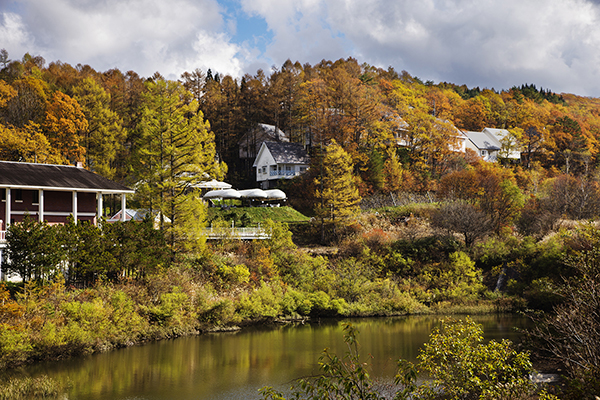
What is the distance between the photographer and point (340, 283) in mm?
32531

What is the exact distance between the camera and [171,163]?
101 ft

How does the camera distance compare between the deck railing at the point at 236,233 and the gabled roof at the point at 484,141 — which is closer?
the deck railing at the point at 236,233

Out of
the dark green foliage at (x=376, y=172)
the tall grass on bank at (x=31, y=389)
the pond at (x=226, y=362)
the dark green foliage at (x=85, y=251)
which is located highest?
the dark green foliage at (x=376, y=172)

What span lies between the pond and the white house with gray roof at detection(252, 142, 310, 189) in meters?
31.1

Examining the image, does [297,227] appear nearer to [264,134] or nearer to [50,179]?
[50,179]

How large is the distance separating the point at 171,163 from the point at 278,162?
86.0ft

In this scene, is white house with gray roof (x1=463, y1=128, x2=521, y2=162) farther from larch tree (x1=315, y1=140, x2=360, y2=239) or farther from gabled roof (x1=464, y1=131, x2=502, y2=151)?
larch tree (x1=315, y1=140, x2=360, y2=239)

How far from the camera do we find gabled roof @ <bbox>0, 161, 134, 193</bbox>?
27219mm

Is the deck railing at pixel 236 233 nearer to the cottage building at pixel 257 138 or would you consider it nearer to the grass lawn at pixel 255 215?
the grass lawn at pixel 255 215

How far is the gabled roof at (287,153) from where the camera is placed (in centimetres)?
5709

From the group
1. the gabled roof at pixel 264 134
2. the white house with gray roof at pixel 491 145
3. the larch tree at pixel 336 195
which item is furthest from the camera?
the white house with gray roof at pixel 491 145

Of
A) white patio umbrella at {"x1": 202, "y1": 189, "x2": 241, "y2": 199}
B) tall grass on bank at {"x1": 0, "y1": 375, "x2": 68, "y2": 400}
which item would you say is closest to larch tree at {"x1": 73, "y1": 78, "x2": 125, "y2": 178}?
white patio umbrella at {"x1": 202, "y1": 189, "x2": 241, "y2": 199}

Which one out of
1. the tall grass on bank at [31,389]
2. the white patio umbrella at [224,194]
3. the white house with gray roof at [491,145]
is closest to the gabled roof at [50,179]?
the tall grass on bank at [31,389]

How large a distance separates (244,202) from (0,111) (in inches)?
1021
